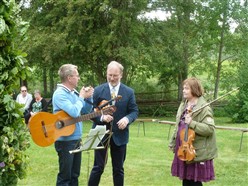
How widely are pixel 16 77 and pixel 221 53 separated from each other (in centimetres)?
2365

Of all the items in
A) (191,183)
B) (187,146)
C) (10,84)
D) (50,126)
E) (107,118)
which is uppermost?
(10,84)

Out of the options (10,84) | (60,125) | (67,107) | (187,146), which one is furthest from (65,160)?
(10,84)

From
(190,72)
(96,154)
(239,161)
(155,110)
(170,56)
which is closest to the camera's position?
(96,154)

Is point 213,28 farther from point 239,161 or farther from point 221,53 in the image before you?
point 239,161

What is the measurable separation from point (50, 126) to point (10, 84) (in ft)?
5.31

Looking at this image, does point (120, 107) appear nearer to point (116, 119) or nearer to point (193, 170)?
point (116, 119)

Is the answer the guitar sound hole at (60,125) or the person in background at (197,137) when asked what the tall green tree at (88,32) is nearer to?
the person in background at (197,137)

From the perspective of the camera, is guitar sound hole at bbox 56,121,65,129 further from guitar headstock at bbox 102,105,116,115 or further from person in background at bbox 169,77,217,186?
person in background at bbox 169,77,217,186

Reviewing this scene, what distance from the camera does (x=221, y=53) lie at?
2567 centimetres

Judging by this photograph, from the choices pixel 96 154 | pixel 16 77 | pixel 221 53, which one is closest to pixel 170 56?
pixel 221 53

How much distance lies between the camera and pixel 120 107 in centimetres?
517

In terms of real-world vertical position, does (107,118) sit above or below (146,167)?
above

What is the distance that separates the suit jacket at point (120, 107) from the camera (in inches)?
202

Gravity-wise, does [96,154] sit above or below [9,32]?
below
